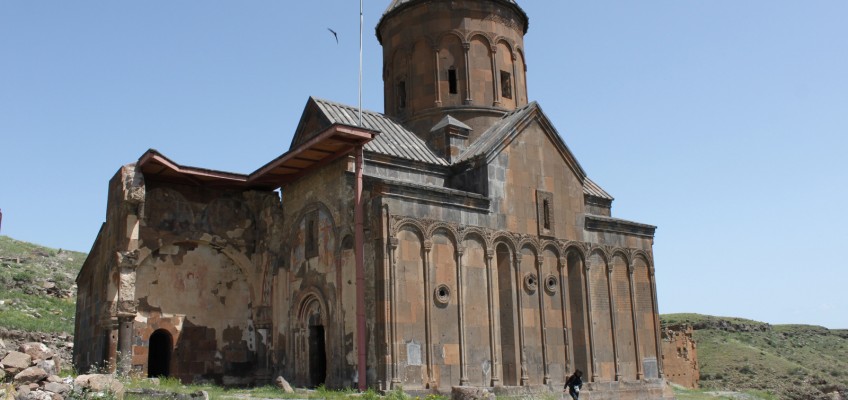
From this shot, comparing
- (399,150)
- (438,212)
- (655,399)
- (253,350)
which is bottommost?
(655,399)

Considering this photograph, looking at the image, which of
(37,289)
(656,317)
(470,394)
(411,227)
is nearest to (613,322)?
(656,317)

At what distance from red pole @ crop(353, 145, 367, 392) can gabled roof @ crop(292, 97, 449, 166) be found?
1569mm

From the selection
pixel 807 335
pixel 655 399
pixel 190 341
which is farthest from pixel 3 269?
pixel 807 335

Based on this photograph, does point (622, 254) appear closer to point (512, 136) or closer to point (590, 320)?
point (590, 320)

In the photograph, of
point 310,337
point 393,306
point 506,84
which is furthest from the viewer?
point 506,84

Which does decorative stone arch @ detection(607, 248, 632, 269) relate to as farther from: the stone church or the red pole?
the red pole

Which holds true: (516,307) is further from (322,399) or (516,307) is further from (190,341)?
(190,341)

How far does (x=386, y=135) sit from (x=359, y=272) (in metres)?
4.89

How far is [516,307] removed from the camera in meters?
17.4

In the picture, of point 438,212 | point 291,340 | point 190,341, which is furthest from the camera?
point 190,341

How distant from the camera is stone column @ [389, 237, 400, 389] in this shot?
48.8ft

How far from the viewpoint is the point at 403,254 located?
15750 millimetres

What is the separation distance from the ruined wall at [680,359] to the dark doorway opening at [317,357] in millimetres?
16070

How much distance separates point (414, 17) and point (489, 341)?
419 inches
